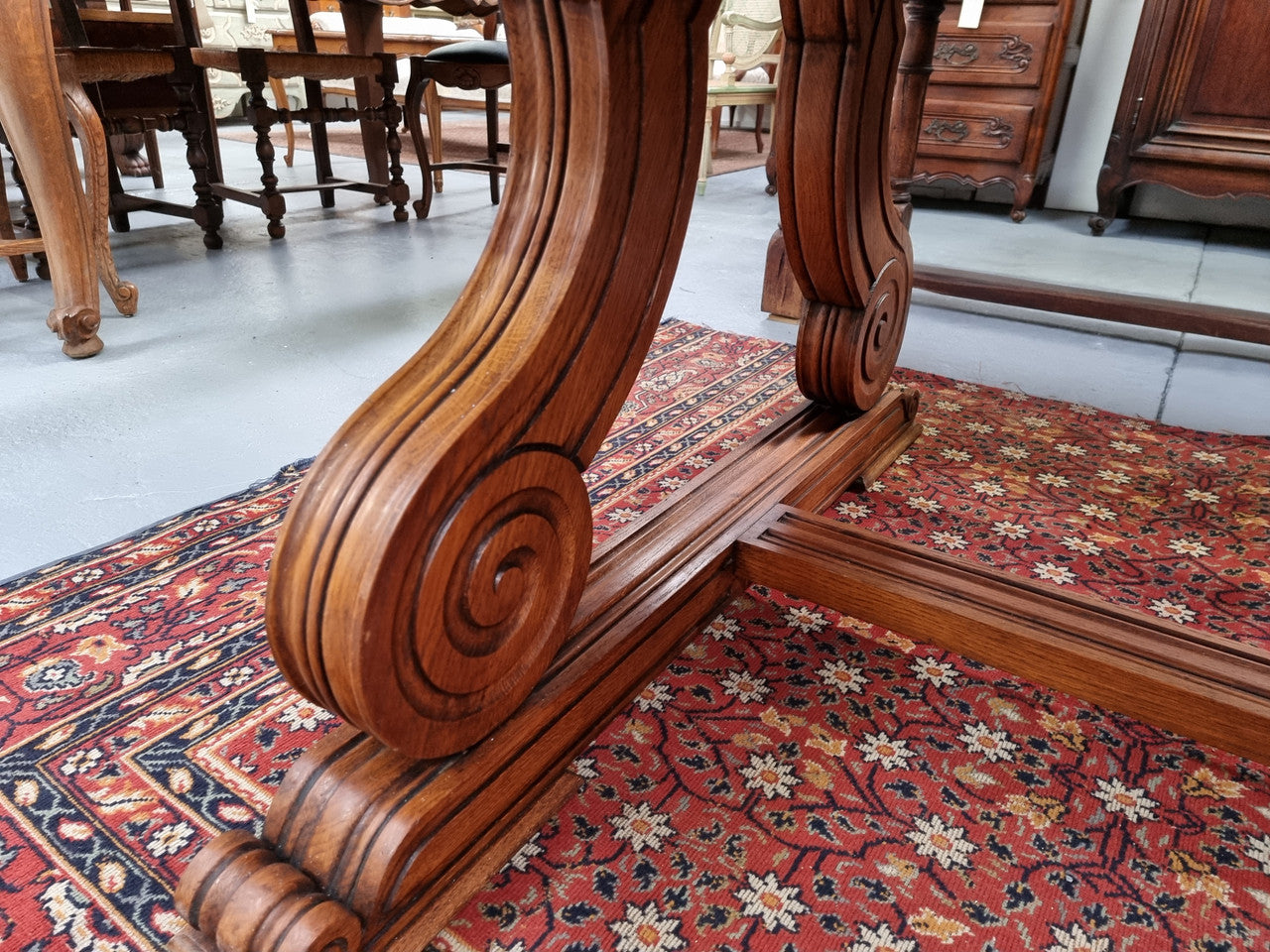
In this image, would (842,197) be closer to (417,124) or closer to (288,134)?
(417,124)

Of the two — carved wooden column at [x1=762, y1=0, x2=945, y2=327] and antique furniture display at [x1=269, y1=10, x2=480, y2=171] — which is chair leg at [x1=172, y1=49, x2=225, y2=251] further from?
antique furniture display at [x1=269, y1=10, x2=480, y2=171]

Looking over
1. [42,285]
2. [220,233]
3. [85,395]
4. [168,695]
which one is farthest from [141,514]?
[220,233]

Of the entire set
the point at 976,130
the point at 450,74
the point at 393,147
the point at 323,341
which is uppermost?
the point at 450,74

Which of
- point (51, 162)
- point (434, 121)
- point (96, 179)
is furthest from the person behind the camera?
point (434, 121)

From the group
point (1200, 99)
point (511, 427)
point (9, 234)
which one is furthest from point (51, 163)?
point (1200, 99)

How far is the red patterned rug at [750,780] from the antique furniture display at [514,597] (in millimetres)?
67

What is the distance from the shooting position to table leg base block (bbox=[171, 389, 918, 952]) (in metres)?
0.51

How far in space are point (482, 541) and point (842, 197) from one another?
2.24 ft

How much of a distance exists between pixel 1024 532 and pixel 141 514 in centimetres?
109

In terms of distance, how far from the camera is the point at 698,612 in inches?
33.3

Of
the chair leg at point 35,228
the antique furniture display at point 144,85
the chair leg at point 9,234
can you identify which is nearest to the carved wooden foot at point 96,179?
the antique furniture display at point 144,85

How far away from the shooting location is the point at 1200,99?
8.93ft

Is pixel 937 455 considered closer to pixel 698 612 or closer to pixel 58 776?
pixel 698 612

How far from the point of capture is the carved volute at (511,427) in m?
0.48
